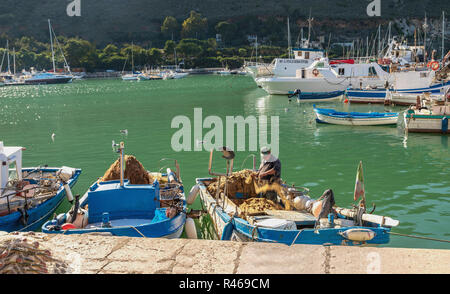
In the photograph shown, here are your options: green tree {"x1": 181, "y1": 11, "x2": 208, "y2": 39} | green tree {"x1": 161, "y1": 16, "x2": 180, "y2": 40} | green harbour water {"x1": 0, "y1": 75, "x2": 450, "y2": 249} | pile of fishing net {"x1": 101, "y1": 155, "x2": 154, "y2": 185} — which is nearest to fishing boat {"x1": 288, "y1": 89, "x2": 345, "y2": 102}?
green harbour water {"x1": 0, "y1": 75, "x2": 450, "y2": 249}

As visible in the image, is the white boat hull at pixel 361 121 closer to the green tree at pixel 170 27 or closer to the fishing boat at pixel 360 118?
the fishing boat at pixel 360 118

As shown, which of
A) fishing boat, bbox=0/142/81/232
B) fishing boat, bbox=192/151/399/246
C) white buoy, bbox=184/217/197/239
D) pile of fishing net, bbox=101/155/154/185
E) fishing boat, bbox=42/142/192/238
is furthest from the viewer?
pile of fishing net, bbox=101/155/154/185

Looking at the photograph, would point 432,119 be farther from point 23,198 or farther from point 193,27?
point 193,27

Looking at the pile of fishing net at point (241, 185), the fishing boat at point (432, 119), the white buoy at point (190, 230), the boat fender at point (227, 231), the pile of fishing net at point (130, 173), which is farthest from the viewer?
the fishing boat at point (432, 119)

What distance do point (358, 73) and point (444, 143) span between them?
27534 millimetres

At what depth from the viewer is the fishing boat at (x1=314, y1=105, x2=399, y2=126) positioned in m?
27.4

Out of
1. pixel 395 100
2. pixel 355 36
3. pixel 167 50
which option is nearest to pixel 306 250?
pixel 395 100

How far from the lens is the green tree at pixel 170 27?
174 meters
